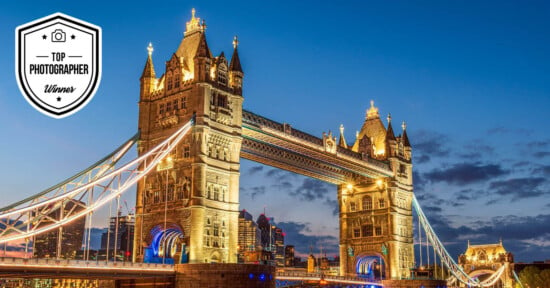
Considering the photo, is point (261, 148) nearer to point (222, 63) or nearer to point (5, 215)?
point (222, 63)

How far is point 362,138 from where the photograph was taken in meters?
97.1

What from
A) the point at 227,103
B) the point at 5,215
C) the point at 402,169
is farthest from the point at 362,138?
the point at 5,215

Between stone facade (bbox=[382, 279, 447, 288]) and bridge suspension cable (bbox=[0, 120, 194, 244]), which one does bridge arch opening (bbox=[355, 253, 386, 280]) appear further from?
bridge suspension cable (bbox=[0, 120, 194, 244])

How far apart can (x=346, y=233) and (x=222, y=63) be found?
41.0 meters

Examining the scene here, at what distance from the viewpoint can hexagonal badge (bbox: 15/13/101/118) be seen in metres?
29.7

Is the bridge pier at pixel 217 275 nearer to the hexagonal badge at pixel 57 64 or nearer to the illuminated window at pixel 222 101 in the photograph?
the illuminated window at pixel 222 101

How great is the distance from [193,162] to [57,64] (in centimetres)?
3071

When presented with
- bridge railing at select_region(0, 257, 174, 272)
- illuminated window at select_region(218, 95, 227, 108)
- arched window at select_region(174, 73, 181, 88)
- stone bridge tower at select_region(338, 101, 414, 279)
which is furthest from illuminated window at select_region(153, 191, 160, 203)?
stone bridge tower at select_region(338, 101, 414, 279)

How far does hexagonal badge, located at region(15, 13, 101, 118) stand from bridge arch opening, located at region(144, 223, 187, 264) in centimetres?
2921

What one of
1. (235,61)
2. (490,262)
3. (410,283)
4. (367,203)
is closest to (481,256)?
(490,262)

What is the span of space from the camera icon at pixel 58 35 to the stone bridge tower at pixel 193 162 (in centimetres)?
2919

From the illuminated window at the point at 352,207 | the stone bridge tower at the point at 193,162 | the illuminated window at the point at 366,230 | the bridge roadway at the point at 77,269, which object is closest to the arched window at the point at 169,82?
the stone bridge tower at the point at 193,162

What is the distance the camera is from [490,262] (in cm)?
14912

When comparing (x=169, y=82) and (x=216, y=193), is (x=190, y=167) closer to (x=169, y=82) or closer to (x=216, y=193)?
(x=216, y=193)
